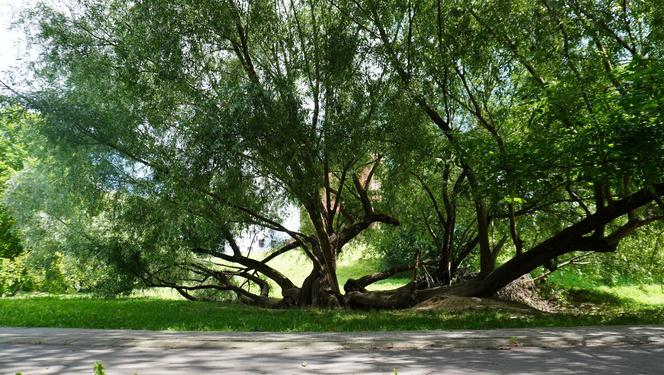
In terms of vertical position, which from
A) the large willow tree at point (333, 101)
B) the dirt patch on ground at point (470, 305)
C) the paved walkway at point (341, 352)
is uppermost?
the large willow tree at point (333, 101)

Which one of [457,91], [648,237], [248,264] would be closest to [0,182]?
[248,264]

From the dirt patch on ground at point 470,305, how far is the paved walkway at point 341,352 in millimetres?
4015

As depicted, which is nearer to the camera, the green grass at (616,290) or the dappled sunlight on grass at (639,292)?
the green grass at (616,290)

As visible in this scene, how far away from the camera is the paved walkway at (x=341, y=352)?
20.9 ft

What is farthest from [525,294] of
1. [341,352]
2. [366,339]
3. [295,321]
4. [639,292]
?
[341,352]

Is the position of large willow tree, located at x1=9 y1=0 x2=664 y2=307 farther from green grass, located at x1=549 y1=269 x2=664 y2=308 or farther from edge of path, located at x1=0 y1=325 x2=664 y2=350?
green grass, located at x1=549 y1=269 x2=664 y2=308

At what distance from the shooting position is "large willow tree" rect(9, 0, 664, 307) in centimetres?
1030

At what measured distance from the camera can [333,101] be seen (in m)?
11.9

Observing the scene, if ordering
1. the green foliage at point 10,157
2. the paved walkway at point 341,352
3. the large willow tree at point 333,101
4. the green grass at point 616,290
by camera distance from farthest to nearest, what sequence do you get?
the green grass at point 616,290, the green foliage at point 10,157, the large willow tree at point 333,101, the paved walkway at point 341,352

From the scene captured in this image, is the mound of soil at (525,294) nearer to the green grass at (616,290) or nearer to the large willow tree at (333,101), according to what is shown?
the large willow tree at (333,101)

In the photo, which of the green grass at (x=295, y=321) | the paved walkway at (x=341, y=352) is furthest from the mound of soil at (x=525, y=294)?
the paved walkway at (x=341, y=352)

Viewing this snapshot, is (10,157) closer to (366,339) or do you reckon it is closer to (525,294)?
(525,294)

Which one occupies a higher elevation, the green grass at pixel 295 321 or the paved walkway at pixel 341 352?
the green grass at pixel 295 321

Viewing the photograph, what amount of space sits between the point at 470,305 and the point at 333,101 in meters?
6.43
